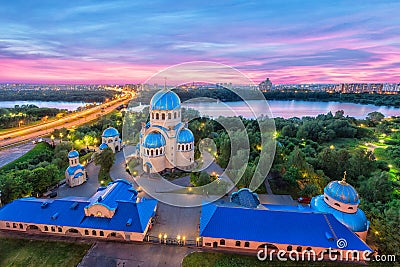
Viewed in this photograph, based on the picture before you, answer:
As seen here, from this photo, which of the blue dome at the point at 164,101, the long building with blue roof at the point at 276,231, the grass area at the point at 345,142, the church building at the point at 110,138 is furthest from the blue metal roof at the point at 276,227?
the grass area at the point at 345,142

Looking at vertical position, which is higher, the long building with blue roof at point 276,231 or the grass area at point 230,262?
the long building with blue roof at point 276,231

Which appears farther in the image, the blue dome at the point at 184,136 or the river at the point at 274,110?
the river at the point at 274,110

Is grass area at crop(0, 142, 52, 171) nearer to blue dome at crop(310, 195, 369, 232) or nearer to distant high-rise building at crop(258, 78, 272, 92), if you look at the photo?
blue dome at crop(310, 195, 369, 232)

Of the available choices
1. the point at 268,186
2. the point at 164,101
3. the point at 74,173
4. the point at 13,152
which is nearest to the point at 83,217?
the point at 74,173

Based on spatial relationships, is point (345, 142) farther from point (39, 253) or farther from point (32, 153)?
point (32, 153)

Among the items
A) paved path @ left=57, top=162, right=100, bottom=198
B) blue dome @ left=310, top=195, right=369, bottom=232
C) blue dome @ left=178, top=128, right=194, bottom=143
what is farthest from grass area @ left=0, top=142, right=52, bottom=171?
blue dome @ left=310, top=195, right=369, bottom=232

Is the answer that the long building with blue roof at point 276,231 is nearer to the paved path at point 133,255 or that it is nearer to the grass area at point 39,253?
the paved path at point 133,255

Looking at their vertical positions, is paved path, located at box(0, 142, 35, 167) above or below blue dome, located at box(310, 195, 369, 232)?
below
